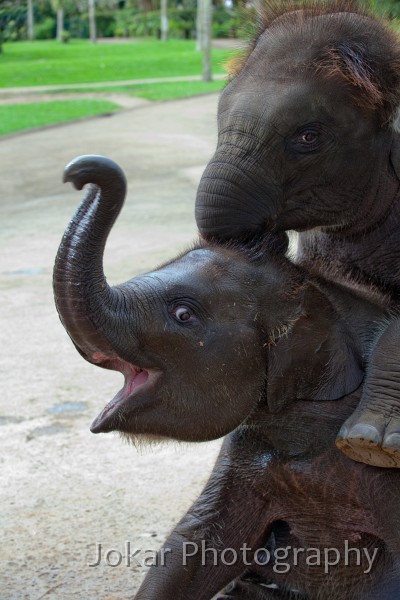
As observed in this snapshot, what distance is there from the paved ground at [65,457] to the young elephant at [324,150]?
1171mm

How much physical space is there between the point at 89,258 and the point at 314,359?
0.65 meters

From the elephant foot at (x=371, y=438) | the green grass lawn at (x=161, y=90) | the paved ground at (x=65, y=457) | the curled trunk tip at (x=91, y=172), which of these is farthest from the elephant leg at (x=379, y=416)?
the green grass lawn at (x=161, y=90)

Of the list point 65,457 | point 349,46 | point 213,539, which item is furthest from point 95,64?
point 213,539

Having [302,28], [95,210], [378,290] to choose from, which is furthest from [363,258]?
[95,210]

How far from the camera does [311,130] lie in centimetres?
252

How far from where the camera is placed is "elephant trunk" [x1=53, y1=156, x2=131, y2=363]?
2.15m

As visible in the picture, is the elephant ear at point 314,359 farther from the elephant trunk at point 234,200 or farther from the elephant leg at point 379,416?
the elephant trunk at point 234,200

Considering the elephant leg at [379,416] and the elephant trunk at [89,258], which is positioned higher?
the elephant trunk at [89,258]

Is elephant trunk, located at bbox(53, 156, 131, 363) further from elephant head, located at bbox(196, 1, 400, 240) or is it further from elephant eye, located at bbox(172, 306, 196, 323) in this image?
elephant head, located at bbox(196, 1, 400, 240)

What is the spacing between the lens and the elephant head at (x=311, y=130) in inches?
96.2

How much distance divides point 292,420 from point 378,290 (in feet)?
1.38

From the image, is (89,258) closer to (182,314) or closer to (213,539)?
(182,314)

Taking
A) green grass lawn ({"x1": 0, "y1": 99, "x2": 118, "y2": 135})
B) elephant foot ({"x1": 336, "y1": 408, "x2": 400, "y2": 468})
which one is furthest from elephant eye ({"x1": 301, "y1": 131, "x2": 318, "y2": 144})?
green grass lawn ({"x1": 0, "y1": 99, "x2": 118, "y2": 135})

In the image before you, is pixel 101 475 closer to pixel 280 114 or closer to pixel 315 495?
pixel 315 495
